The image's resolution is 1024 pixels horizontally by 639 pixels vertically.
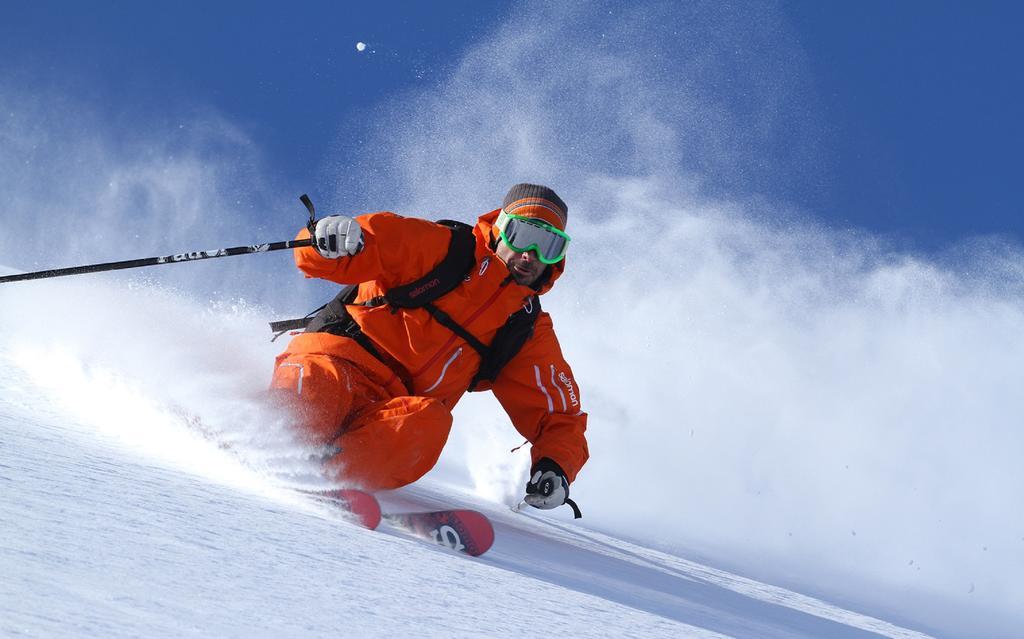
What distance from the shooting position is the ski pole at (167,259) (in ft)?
12.4

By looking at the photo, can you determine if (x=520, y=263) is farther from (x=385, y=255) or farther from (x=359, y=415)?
(x=359, y=415)

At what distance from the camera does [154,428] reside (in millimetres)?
3510

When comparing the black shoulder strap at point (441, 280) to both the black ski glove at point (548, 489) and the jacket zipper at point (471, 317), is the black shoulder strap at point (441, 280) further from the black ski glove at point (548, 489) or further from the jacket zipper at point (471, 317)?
the black ski glove at point (548, 489)

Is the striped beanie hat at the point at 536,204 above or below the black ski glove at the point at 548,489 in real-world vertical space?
above

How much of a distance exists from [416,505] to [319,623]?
7.44ft

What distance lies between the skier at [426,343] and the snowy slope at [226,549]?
0.22 m

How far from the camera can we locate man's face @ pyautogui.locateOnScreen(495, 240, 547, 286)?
408 centimetres

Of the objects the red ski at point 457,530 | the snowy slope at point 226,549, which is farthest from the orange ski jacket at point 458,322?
the red ski at point 457,530

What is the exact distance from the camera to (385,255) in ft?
12.6

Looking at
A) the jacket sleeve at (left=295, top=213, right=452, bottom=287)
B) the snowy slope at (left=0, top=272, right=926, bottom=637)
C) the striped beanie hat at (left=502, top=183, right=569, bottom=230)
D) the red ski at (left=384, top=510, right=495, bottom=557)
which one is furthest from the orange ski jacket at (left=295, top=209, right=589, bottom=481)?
the red ski at (left=384, top=510, right=495, bottom=557)

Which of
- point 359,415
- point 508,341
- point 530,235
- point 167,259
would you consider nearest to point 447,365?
point 508,341

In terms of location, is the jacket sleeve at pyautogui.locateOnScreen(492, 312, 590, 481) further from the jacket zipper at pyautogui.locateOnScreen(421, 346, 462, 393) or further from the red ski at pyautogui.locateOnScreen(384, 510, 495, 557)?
the red ski at pyautogui.locateOnScreen(384, 510, 495, 557)

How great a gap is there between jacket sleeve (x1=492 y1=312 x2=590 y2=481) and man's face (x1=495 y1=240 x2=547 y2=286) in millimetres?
472

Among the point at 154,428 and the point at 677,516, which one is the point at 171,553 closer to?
the point at 154,428
